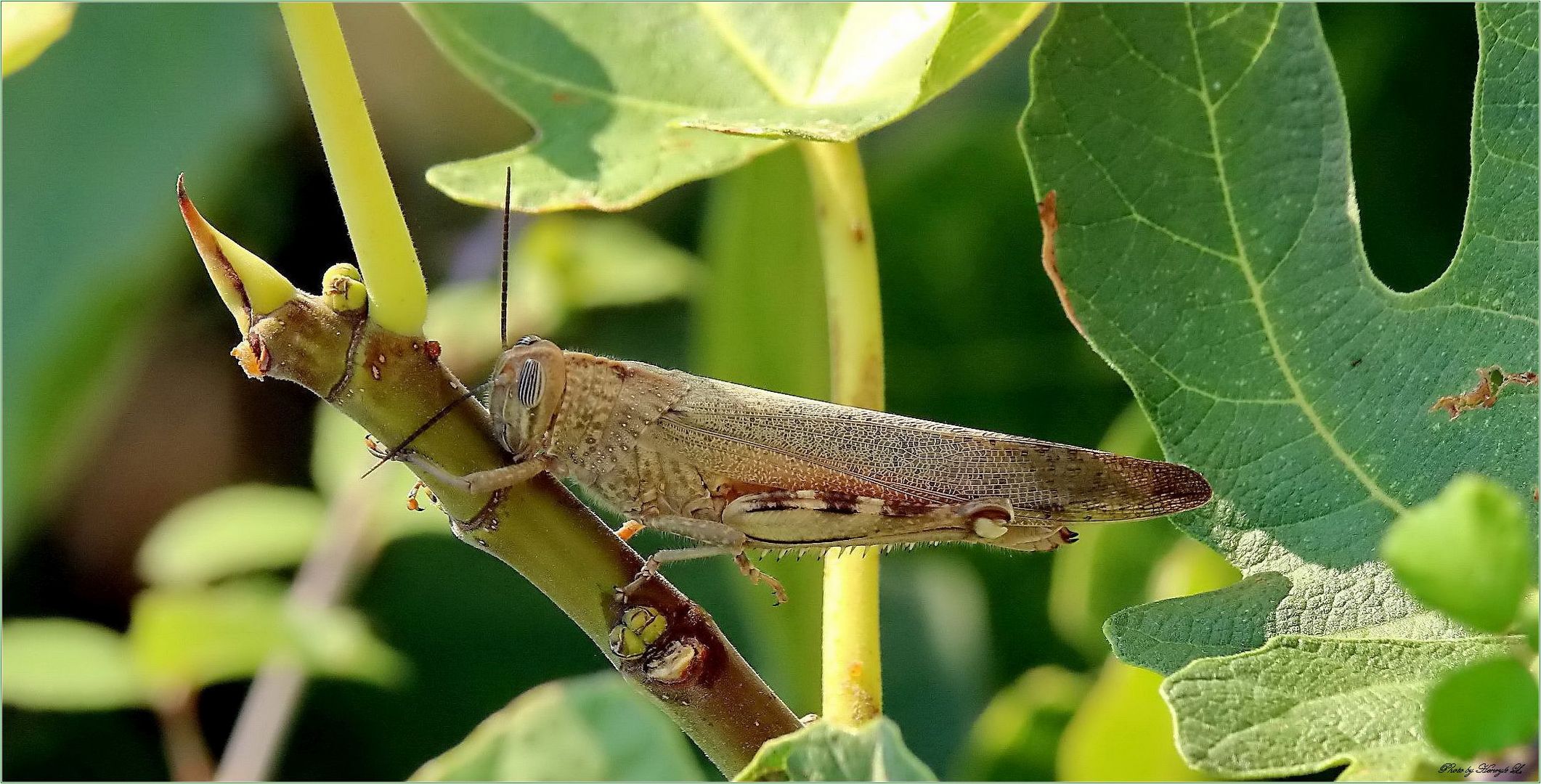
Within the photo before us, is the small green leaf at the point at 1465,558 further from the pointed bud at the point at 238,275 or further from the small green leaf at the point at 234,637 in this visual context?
the small green leaf at the point at 234,637

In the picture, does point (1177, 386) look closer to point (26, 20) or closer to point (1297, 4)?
point (1297, 4)

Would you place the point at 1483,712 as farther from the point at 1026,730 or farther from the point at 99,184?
the point at 99,184

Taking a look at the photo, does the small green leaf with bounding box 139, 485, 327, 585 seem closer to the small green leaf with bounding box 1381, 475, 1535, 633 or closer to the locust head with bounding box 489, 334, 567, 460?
the locust head with bounding box 489, 334, 567, 460

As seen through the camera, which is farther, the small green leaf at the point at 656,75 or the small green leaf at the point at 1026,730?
the small green leaf at the point at 1026,730

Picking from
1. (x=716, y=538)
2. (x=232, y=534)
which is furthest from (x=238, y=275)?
(x=232, y=534)

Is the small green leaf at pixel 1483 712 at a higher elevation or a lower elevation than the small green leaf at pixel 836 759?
higher

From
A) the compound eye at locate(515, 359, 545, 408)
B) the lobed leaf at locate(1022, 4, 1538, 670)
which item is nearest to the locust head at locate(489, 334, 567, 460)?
the compound eye at locate(515, 359, 545, 408)

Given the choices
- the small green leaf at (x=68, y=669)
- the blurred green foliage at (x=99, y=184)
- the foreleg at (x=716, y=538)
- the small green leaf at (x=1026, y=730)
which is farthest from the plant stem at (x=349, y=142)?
the blurred green foliage at (x=99, y=184)

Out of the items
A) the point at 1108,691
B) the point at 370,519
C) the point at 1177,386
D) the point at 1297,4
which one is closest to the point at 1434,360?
the point at 1177,386
